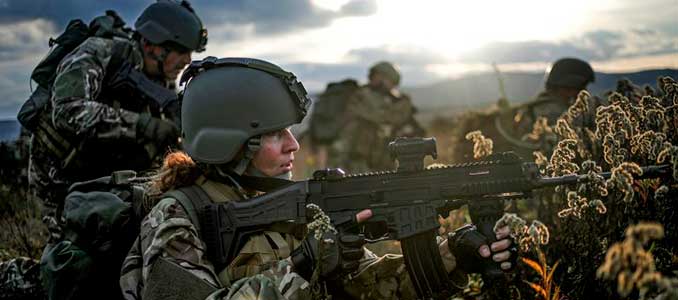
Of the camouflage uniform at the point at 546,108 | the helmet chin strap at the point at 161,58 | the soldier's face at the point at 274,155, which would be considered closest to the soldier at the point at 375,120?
the camouflage uniform at the point at 546,108

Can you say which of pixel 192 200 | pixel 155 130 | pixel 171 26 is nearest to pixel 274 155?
pixel 192 200

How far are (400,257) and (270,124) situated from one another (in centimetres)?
91

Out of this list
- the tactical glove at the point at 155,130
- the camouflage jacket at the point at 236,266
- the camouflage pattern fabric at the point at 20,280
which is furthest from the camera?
the tactical glove at the point at 155,130

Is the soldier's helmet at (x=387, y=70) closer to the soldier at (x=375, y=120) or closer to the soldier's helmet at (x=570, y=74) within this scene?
the soldier at (x=375, y=120)

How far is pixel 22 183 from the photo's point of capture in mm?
7211

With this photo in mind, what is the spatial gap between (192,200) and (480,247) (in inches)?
50.5

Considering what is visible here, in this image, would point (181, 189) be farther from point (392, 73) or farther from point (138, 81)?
point (392, 73)

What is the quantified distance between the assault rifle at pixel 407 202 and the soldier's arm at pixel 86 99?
8.34ft

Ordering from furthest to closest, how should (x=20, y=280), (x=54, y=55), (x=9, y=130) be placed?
(x=9, y=130), (x=54, y=55), (x=20, y=280)

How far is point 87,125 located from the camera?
5176 millimetres

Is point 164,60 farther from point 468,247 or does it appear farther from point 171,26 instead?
point 468,247

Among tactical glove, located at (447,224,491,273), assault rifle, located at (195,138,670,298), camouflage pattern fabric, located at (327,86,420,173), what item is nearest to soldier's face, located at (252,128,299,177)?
assault rifle, located at (195,138,670,298)

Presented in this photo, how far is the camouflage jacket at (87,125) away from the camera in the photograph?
521cm

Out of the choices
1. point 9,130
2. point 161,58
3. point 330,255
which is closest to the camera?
point 330,255
